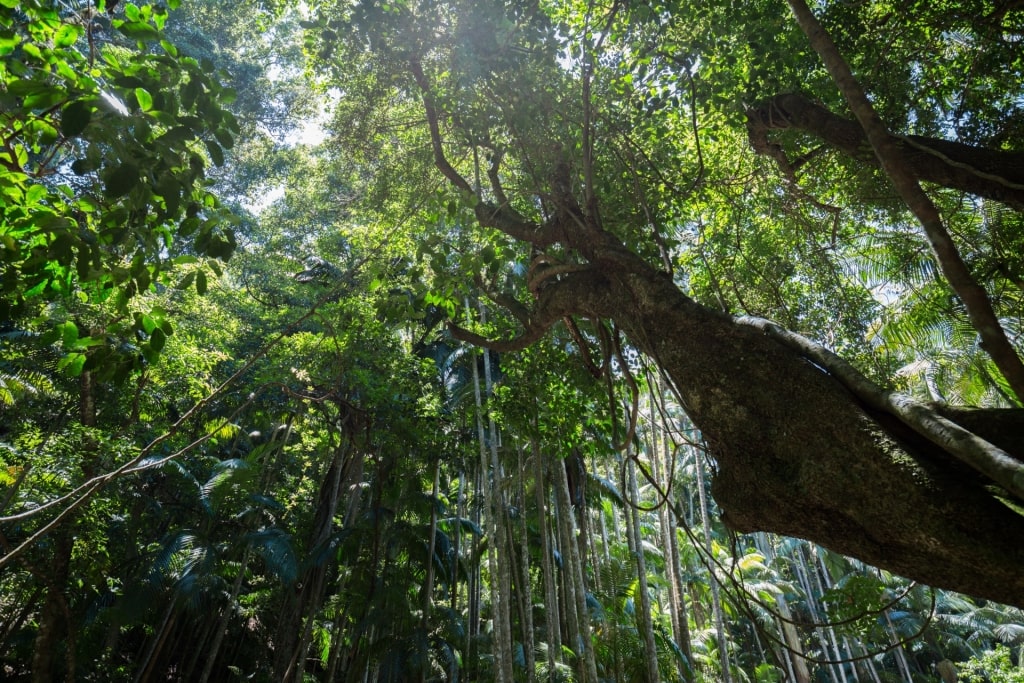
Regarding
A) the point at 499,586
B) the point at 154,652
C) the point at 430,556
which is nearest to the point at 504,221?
the point at 499,586

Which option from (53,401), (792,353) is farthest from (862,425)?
(53,401)

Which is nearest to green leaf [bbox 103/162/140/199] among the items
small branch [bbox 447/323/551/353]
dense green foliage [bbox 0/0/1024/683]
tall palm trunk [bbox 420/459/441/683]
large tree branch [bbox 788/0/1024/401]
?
dense green foliage [bbox 0/0/1024/683]

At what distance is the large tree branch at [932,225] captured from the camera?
6.80ft

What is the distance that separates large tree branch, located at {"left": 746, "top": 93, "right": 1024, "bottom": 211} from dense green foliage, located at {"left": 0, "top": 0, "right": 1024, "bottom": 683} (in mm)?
132

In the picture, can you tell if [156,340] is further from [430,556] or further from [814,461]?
[430,556]

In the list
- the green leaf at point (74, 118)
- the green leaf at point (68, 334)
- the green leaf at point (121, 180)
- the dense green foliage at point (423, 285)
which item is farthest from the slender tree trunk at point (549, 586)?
the green leaf at point (74, 118)

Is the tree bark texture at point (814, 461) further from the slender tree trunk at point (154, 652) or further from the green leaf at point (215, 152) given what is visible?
the slender tree trunk at point (154, 652)

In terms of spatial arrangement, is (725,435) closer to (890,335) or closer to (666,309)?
(666,309)

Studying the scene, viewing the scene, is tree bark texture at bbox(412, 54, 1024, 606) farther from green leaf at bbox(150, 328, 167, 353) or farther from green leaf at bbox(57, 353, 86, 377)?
green leaf at bbox(57, 353, 86, 377)

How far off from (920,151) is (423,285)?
9.10ft

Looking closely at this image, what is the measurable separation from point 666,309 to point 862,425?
86 centimetres

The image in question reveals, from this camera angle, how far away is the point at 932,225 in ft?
7.37

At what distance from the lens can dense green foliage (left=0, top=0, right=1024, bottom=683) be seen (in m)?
1.87

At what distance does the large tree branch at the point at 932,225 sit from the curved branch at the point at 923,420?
0.39 m
